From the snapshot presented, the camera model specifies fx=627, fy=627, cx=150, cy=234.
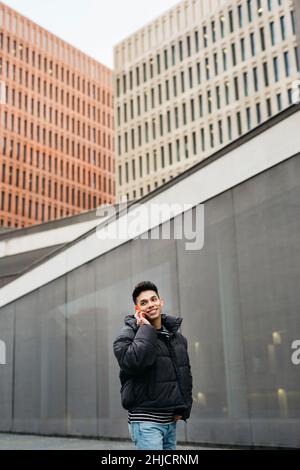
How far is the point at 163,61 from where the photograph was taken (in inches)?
2603

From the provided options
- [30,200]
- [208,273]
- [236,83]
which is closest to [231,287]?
[208,273]

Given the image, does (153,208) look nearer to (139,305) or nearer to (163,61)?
(139,305)

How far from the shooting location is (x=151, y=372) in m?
4.09

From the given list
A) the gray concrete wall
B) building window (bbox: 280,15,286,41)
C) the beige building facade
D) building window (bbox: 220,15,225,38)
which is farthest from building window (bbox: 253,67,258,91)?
the gray concrete wall

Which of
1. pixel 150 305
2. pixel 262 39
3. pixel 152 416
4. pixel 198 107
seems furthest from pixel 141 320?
pixel 198 107

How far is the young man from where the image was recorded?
13.1ft

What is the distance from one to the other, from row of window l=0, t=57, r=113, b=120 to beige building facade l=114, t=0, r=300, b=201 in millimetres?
23083

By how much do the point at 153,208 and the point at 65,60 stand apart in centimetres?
8838

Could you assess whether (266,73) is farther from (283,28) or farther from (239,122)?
(239,122)

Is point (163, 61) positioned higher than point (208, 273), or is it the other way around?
point (163, 61)
